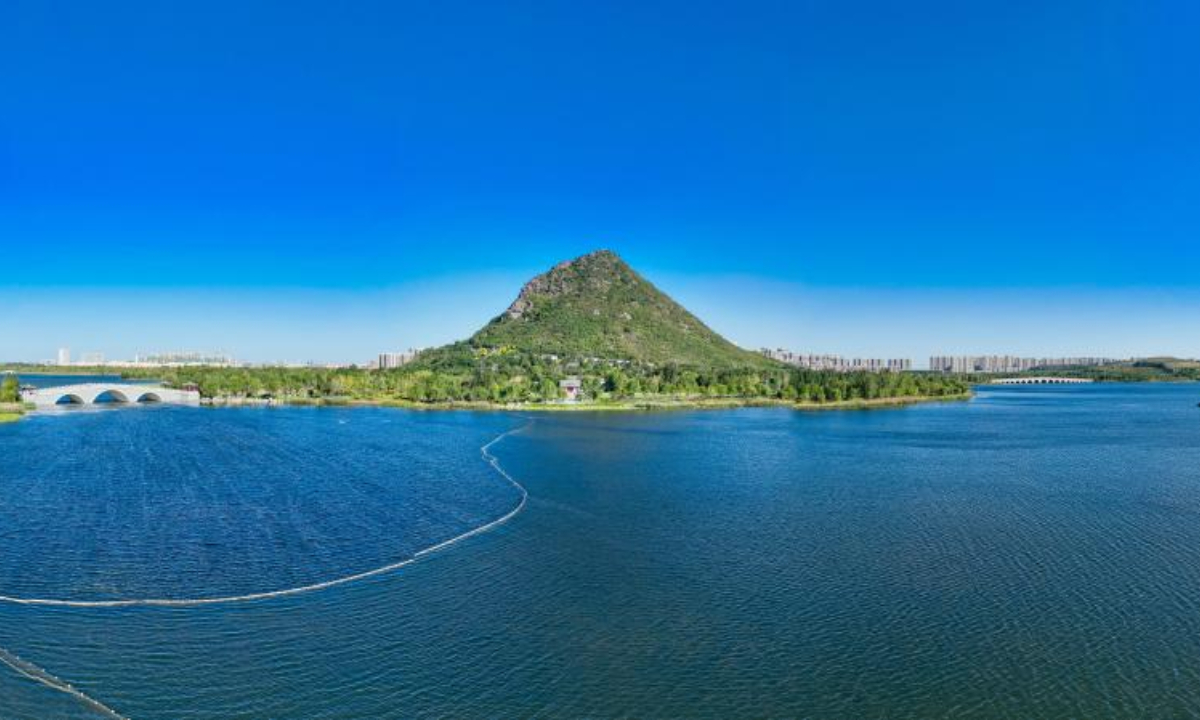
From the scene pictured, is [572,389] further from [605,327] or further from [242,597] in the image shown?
[242,597]

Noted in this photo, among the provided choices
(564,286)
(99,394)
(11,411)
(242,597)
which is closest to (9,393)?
(11,411)

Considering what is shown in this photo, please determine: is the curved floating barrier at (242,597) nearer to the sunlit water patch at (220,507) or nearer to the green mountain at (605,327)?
the sunlit water patch at (220,507)

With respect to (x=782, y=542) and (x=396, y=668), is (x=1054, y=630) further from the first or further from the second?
(x=396, y=668)

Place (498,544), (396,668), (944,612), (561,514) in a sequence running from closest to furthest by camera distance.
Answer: (396,668) → (944,612) → (498,544) → (561,514)

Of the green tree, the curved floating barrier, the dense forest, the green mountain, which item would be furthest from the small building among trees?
the curved floating barrier

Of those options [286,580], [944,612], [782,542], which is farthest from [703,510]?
[286,580]

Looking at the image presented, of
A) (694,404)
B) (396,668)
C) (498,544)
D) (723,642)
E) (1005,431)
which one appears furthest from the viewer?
(694,404)

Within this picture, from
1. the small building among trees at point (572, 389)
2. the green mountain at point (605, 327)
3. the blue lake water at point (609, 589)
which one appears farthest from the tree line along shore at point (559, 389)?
the blue lake water at point (609, 589)

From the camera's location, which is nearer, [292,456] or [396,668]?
[396,668]
